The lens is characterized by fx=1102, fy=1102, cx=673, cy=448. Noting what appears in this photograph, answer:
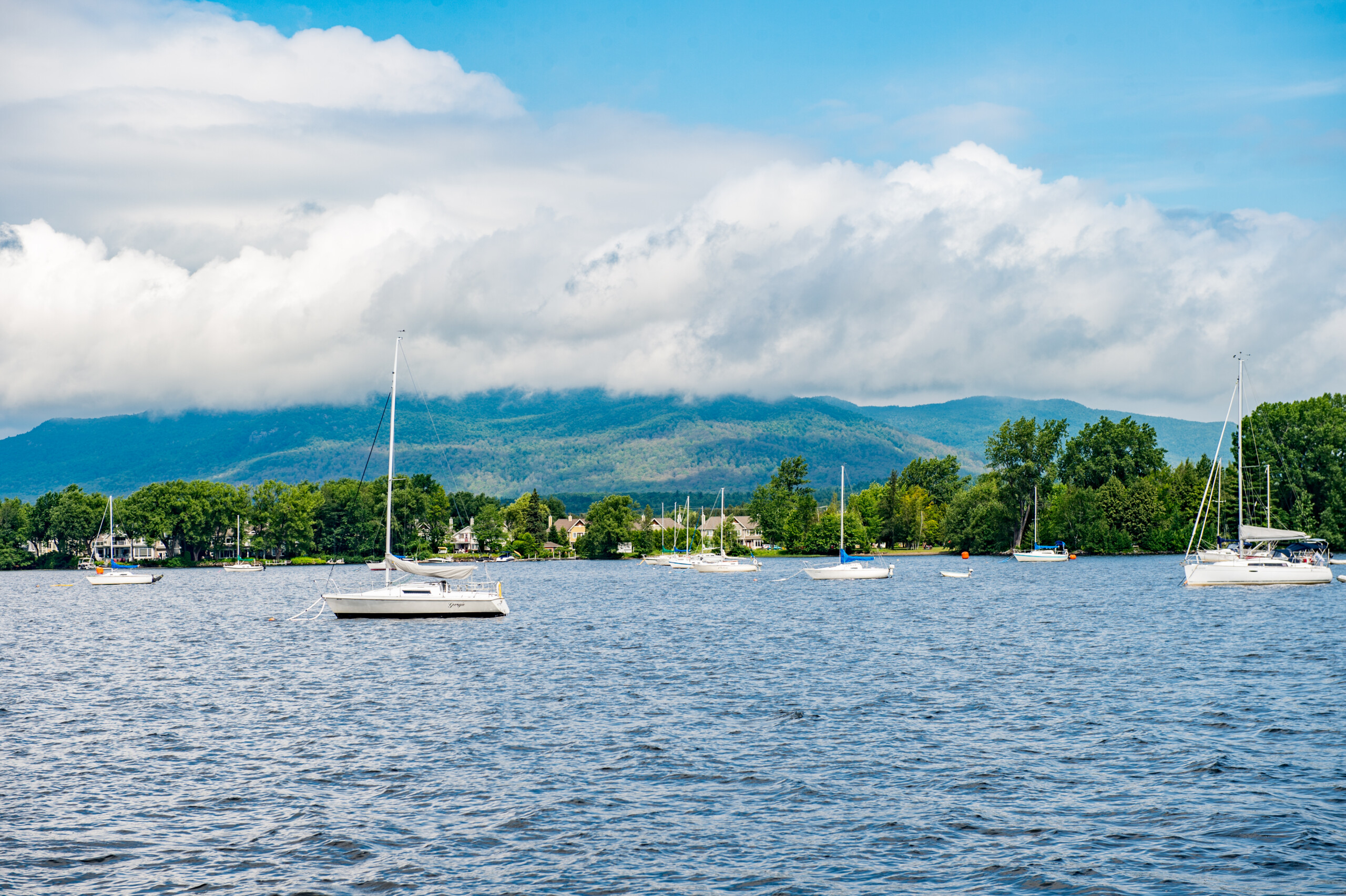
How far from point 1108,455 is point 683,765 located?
6910 inches

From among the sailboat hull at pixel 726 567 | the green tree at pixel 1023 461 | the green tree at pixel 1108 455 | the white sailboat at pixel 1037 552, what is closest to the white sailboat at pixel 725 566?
the sailboat hull at pixel 726 567

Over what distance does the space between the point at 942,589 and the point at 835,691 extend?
69.1 meters

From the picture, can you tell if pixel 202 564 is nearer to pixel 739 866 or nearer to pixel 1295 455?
pixel 1295 455

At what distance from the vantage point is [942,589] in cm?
10206

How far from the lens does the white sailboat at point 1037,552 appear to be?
166 metres

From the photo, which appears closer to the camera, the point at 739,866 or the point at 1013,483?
the point at 739,866

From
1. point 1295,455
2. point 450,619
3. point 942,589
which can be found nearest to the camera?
point 450,619

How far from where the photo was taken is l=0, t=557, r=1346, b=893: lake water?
17484 millimetres

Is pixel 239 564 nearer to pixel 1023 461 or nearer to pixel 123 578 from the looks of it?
pixel 123 578

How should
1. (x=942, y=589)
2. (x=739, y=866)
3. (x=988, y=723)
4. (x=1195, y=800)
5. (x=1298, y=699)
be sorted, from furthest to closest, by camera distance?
(x=942, y=589) < (x=1298, y=699) < (x=988, y=723) < (x=1195, y=800) < (x=739, y=866)

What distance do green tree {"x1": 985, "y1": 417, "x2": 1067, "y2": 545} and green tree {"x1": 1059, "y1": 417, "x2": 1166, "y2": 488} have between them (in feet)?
14.1

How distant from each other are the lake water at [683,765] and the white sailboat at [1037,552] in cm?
11251

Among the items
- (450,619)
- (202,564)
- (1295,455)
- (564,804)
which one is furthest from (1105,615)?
(202,564)

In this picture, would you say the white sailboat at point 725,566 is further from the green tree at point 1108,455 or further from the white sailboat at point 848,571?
the green tree at point 1108,455
